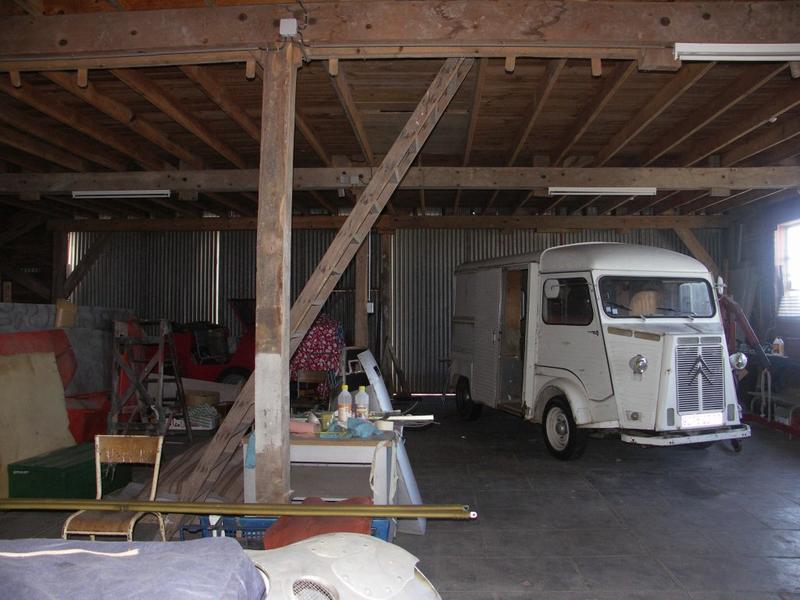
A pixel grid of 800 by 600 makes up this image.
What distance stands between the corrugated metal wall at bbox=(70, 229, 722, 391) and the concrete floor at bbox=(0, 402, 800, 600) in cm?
569

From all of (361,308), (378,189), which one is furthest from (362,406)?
(361,308)

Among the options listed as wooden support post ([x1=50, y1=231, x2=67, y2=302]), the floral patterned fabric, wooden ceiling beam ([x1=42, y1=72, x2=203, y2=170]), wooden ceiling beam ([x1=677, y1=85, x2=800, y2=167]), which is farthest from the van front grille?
wooden support post ([x1=50, y1=231, x2=67, y2=302])

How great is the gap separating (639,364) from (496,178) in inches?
138

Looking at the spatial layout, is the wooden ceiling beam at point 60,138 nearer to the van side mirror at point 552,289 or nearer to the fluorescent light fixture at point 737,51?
the van side mirror at point 552,289

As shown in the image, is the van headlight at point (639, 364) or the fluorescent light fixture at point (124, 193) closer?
the van headlight at point (639, 364)

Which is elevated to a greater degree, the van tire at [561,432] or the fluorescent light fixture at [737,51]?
the fluorescent light fixture at [737,51]

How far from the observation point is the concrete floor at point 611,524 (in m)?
3.77

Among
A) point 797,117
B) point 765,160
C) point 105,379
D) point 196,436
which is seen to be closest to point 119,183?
point 105,379

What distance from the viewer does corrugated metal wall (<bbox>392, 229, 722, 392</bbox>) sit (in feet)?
42.5

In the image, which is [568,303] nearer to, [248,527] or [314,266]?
[248,527]

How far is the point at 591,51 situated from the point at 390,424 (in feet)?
11.6

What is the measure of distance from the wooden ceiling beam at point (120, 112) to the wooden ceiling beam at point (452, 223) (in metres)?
3.58

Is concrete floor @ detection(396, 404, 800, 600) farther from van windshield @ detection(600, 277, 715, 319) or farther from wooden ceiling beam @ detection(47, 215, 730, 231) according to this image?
wooden ceiling beam @ detection(47, 215, 730, 231)

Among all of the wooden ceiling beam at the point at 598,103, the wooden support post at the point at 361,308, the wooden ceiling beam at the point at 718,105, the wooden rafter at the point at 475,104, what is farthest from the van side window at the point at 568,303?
the wooden support post at the point at 361,308
